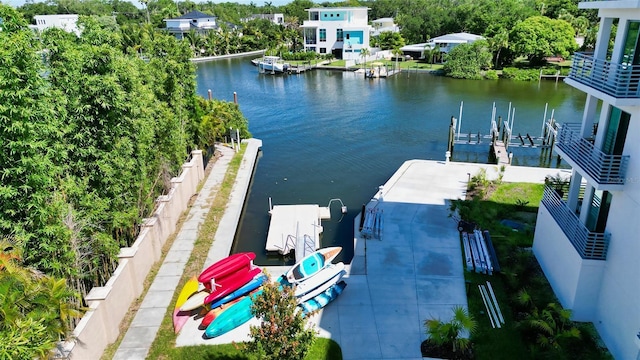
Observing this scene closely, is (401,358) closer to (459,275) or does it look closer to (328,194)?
(459,275)

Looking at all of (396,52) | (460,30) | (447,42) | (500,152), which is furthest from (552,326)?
(460,30)

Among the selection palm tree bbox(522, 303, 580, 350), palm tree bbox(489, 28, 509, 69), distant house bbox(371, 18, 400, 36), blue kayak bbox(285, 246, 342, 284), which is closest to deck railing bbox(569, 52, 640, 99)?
palm tree bbox(522, 303, 580, 350)

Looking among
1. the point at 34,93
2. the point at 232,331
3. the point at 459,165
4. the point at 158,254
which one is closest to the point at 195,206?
the point at 158,254

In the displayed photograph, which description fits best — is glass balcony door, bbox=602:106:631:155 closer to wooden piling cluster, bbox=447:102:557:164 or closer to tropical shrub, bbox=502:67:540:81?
wooden piling cluster, bbox=447:102:557:164

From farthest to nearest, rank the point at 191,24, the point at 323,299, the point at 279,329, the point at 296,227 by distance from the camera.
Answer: the point at 191,24 < the point at 296,227 < the point at 323,299 < the point at 279,329

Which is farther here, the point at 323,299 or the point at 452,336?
the point at 323,299

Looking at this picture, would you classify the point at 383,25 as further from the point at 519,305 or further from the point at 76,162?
the point at 76,162

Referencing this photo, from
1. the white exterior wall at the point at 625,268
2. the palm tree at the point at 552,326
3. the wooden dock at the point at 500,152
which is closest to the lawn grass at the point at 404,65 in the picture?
the wooden dock at the point at 500,152
